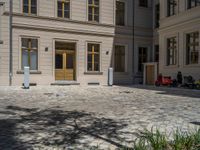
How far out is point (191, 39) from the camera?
72.9 feet

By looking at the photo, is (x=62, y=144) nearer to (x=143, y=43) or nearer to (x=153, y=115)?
(x=153, y=115)

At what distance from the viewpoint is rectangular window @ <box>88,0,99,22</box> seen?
2609 cm

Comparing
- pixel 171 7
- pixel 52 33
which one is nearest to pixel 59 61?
pixel 52 33

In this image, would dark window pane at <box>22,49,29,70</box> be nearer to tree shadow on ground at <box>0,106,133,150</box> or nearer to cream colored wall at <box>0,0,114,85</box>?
cream colored wall at <box>0,0,114,85</box>

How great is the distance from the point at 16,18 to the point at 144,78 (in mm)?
12733

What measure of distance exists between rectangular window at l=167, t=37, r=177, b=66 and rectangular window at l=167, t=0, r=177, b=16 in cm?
223

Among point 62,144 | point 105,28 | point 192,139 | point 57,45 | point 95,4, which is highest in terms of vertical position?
point 95,4

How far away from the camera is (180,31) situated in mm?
23109

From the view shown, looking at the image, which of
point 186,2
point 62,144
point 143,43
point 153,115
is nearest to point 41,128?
point 62,144

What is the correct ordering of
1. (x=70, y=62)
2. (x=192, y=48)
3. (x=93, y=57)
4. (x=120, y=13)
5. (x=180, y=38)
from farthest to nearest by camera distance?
(x=120, y=13) < (x=93, y=57) < (x=70, y=62) < (x=180, y=38) < (x=192, y=48)

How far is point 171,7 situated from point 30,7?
11835mm

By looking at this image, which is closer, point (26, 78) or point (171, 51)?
point (26, 78)

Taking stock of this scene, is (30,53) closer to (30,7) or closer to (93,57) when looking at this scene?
(30,7)

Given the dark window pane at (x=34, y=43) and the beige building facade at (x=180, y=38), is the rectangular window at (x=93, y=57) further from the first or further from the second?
the beige building facade at (x=180, y=38)
